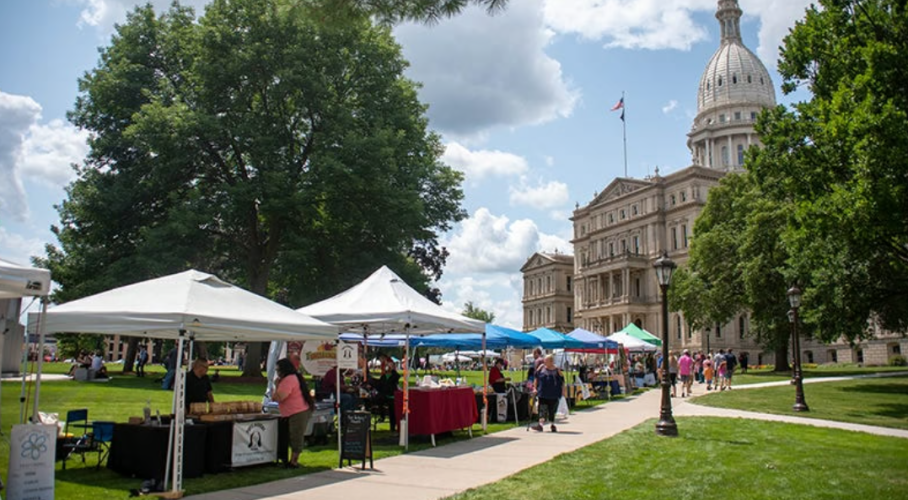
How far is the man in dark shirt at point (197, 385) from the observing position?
10781 mm

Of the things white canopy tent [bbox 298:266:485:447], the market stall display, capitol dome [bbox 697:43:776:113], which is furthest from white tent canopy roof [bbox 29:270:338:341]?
capitol dome [bbox 697:43:776:113]

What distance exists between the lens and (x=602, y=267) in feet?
300

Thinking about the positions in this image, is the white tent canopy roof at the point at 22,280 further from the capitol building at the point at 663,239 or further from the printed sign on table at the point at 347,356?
the capitol building at the point at 663,239

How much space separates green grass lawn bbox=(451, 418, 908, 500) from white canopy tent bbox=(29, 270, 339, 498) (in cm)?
364

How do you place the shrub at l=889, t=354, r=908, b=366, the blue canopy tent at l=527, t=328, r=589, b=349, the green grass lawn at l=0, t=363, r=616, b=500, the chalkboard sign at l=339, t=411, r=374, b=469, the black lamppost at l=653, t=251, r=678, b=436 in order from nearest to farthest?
the green grass lawn at l=0, t=363, r=616, b=500, the chalkboard sign at l=339, t=411, r=374, b=469, the black lamppost at l=653, t=251, r=678, b=436, the blue canopy tent at l=527, t=328, r=589, b=349, the shrub at l=889, t=354, r=908, b=366

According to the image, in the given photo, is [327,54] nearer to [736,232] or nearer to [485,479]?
[485,479]

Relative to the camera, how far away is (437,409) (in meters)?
13.5

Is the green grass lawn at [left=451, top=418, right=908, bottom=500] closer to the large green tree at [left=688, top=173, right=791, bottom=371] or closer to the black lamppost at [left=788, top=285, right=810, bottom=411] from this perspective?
the black lamppost at [left=788, top=285, right=810, bottom=411]

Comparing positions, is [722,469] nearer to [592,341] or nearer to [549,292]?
[592,341]

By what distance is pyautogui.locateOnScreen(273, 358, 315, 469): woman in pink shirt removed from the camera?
34.4ft

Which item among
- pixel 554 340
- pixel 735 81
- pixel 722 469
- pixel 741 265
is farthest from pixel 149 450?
pixel 735 81

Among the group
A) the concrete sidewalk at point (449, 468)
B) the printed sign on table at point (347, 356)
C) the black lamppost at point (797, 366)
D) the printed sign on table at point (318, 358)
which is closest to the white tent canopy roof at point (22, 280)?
the concrete sidewalk at point (449, 468)

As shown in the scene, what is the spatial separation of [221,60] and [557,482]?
26893 millimetres

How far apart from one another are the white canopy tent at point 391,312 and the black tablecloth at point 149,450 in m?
3.78
